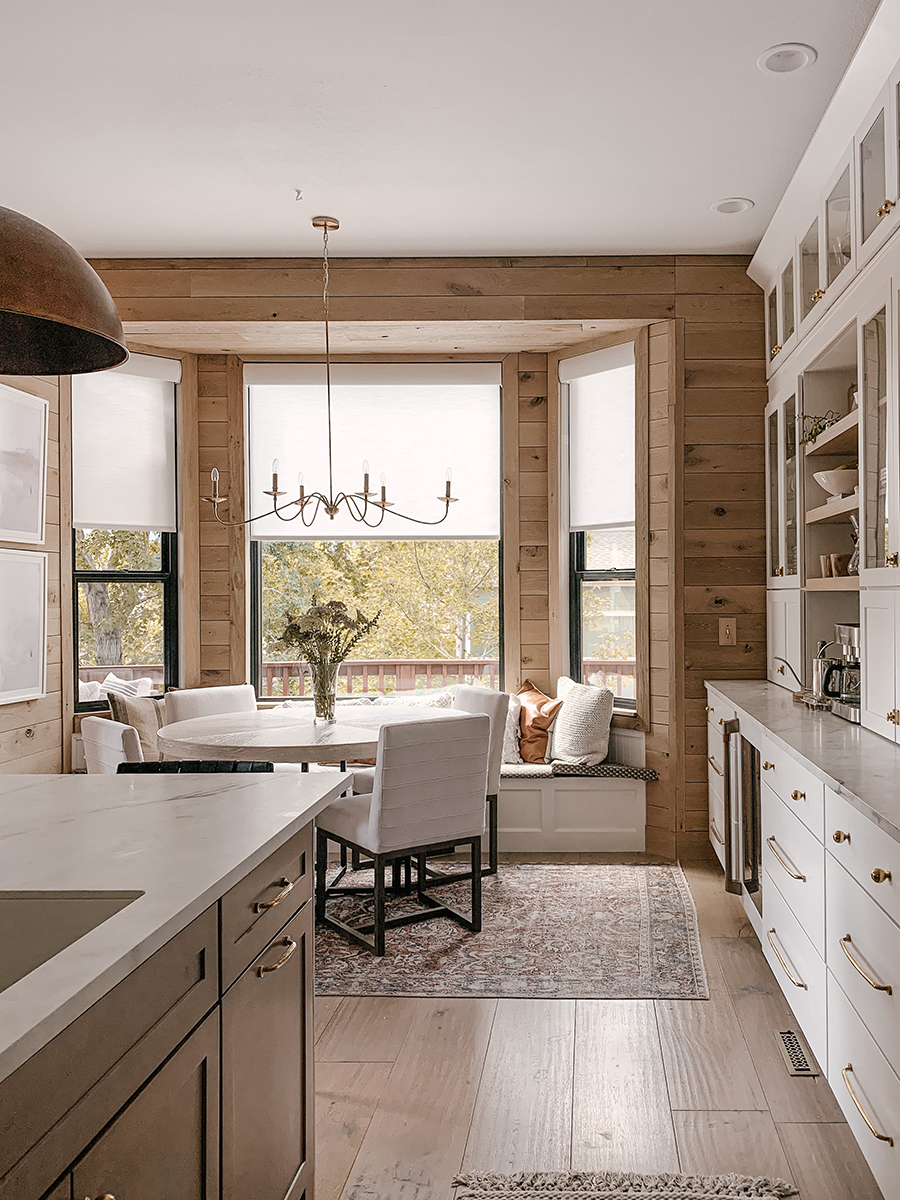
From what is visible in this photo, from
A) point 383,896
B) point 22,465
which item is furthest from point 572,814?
point 22,465

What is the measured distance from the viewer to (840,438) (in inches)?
133

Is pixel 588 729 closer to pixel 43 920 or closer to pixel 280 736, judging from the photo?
pixel 280 736

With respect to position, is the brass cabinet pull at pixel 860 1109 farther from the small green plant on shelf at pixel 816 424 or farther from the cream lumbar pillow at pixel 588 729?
the cream lumbar pillow at pixel 588 729

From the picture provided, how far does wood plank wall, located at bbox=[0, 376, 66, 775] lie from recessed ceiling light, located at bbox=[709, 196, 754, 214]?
3124mm

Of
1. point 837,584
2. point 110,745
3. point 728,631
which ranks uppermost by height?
point 837,584

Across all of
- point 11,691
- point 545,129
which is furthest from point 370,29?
point 11,691

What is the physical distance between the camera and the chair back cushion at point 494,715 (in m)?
4.39

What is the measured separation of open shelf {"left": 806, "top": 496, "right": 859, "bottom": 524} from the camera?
3.11 m

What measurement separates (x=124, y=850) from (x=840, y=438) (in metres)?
2.81

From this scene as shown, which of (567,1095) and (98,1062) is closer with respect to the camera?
(98,1062)

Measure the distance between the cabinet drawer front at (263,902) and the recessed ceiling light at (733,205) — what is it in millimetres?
3242

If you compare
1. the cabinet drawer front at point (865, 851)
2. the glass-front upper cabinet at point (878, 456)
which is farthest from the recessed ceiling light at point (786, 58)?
the cabinet drawer front at point (865, 851)

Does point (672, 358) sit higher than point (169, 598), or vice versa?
point (672, 358)

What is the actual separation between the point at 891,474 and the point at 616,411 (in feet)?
8.38
